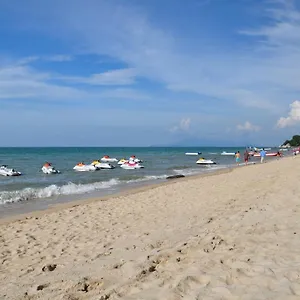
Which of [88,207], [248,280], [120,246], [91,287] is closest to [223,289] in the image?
[248,280]

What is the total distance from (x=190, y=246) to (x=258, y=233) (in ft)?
4.42

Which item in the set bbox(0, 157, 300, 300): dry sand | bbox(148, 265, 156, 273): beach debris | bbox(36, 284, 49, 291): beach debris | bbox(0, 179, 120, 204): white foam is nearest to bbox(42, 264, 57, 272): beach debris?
bbox(0, 157, 300, 300): dry sand

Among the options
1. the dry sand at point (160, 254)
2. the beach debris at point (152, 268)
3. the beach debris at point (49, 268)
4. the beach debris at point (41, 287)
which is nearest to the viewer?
the dry sand at point (160, 254)

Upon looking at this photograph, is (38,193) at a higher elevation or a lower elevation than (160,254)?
lower

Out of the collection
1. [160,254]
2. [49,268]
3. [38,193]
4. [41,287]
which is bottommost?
[38,193]

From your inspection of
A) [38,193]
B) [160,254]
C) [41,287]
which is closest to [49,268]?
[41,287]

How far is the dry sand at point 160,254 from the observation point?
4.31 metres

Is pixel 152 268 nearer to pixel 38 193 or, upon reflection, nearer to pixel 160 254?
pixel 160 254

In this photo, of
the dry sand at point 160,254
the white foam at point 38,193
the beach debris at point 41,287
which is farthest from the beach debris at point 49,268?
the white foam at point 38,193

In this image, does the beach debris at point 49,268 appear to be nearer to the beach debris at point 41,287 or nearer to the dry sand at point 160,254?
the dry sand at point 160,254

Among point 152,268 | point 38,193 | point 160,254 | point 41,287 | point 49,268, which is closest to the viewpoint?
point 41,287

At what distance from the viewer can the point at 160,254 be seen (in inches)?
233

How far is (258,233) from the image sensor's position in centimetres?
662

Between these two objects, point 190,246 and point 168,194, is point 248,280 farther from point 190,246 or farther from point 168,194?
point 168,194
